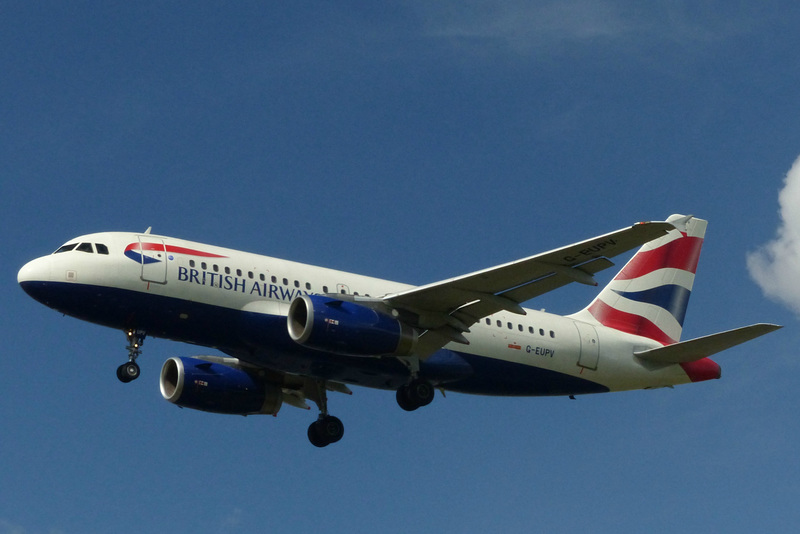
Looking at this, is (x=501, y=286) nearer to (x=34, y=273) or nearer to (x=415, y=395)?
(x=415, y=395)

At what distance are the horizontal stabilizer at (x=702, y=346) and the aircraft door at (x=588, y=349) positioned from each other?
5.31 feet

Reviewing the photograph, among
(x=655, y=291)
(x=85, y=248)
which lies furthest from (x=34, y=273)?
(x=655, y=291)

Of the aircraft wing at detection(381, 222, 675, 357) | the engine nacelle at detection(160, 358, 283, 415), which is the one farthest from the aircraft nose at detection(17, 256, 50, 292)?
the aircraft wing at detection(381, 222, 675, 357)

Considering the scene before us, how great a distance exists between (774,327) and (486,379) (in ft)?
30.0

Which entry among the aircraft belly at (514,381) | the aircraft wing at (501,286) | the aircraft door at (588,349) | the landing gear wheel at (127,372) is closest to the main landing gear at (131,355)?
the landing gear wheel at (127,372)

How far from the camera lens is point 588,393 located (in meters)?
38.9

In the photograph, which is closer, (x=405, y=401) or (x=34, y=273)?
(x=34, y=273)

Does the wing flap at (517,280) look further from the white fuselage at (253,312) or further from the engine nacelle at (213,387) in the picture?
the engine nacelle at (213,387)

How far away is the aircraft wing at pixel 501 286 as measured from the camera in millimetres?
30031

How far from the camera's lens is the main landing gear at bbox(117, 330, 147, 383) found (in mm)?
33594

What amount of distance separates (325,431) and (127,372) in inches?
295

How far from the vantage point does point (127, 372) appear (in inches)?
1328

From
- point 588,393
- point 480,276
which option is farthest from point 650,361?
point 480,276

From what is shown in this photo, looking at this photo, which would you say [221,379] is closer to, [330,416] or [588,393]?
[330,416]
